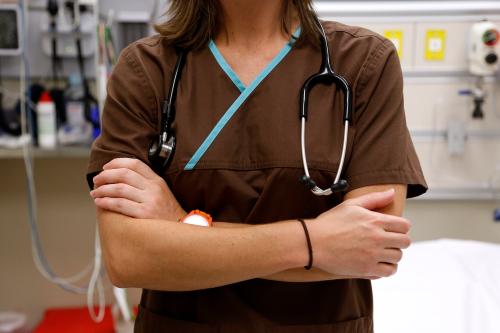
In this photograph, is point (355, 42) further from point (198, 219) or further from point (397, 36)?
point (397, 36)

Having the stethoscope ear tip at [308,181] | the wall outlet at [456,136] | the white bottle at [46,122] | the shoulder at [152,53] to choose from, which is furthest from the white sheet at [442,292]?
the white bottle at [46,122]

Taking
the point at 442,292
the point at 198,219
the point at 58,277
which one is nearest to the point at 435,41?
the point at 442,292

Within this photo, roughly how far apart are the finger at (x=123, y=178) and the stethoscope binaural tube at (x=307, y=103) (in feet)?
1.02

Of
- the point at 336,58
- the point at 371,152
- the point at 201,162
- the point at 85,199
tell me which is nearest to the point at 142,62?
the point at 201,162

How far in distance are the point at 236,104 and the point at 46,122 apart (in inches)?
48.3

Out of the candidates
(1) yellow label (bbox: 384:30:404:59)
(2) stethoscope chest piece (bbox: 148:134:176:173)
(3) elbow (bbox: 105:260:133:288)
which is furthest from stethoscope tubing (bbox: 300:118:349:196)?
(1) yellow label (bbox: 384:30:404:59)

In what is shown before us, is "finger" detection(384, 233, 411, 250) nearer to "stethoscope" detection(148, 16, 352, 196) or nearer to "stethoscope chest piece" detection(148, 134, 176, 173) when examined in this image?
"stethoscope" detection(148, 16, 352, 196)

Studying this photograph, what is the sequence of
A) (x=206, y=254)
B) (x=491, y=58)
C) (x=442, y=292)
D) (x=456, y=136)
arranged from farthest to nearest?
1. (x=456, y=136)
2. (x=491, y=58)
3. (x=442, y=292)
4. (x=206, y=254)

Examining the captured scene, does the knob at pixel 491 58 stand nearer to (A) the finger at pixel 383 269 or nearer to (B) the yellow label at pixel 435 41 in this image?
(B) the yellow label at pixel 435 41

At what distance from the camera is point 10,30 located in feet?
6.42

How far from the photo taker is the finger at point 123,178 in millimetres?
959

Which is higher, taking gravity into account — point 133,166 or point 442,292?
point 133,166

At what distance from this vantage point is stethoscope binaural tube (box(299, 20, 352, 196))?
903mm

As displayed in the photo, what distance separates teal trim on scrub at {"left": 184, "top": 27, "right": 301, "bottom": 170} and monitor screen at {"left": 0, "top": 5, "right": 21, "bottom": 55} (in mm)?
1274
